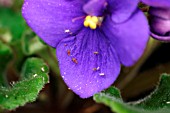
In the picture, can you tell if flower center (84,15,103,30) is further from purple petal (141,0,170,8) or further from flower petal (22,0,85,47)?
purple petal (141,0,170,8)

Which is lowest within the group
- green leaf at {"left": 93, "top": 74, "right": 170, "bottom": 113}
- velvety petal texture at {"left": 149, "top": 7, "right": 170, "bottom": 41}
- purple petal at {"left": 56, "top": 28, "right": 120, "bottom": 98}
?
green leaf at {"left": 93, "top": 74, "right": 170, "bottom": 113}

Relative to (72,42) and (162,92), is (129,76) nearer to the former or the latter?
(162,92)

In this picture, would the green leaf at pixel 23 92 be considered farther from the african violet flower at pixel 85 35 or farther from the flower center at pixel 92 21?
the flower center at pixel 92 21

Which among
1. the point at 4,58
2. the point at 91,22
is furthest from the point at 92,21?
the point at 4,58

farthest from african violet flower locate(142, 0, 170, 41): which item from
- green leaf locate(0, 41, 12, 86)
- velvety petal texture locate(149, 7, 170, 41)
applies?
green leaf locate(0, 41, 12, 86)

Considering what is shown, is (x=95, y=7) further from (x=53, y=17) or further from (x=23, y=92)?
(x=23, y=92)

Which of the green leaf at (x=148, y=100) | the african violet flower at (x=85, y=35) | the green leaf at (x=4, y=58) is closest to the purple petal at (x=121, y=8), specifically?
the african violet flower at (x=85, y=35)
